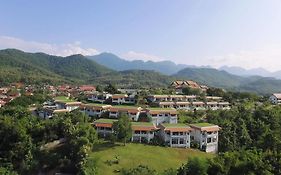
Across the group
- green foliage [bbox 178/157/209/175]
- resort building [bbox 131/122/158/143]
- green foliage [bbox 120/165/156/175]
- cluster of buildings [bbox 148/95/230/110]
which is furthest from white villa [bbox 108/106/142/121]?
green foliage [bbox 178/157/209/175]

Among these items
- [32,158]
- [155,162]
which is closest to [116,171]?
[155,162]

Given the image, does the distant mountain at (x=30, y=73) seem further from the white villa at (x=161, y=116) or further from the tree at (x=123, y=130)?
the tree at (x=123, y=130)

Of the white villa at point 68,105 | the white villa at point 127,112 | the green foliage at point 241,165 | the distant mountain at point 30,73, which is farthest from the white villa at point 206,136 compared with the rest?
the distant mountain at point 30,73

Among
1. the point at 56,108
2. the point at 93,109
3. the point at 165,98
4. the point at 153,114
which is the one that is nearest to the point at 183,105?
the point at 165,98

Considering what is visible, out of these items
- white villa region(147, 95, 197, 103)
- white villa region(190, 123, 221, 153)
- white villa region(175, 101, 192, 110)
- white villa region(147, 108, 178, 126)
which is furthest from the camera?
white villa region(147, 95, 197, 103)

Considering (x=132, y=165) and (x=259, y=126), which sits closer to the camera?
(x=132, y=165)

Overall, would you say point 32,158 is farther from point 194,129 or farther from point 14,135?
point 194,129

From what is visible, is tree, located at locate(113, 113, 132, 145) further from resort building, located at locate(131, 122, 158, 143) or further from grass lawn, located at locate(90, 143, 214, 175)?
resort building, located at locate(131, 122, 158, 143)
